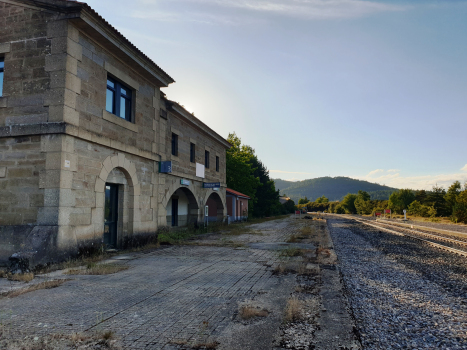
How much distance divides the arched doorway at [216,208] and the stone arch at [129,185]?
1210 centimetres

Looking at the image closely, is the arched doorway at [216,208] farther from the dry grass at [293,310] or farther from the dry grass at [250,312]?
the dry grass at [250,312]

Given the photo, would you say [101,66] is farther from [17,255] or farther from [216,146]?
[216,146]

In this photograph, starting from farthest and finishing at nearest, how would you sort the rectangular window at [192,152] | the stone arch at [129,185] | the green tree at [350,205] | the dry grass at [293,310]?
the green tree at [350,205] < the rectangular window at [192,152] < the stone arch at [129,185] < the dry grass at [293,310]

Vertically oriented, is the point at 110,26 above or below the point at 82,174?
above

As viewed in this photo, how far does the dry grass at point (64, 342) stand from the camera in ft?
10.2

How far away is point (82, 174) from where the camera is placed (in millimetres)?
8586

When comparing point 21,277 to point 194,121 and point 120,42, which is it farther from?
point 194,121

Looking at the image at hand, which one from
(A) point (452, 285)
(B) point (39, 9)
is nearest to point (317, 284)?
(A) point (452, 285)

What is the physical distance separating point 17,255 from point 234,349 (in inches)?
242

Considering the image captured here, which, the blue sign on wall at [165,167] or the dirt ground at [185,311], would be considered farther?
the blue sign on wall at [165,167]

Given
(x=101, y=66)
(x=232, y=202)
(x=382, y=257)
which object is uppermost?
(x=101, y=66)

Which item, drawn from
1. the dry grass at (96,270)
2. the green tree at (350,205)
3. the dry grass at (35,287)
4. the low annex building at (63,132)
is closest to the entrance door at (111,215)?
the low annex building at (63,132)

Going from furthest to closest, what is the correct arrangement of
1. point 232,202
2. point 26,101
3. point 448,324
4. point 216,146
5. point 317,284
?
point 232,202 → point 216,146 → point 26,101 → point 317,284 → point 448,324

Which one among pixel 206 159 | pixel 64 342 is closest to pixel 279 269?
pixel 64 342
